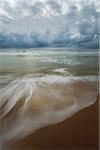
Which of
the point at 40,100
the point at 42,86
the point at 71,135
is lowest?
the point at 71,135

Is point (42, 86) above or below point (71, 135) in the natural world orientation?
above

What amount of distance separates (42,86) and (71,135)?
1.51 ft

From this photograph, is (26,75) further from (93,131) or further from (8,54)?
(93,131)

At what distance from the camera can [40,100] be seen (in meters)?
1.62

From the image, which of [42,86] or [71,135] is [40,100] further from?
[71,135]

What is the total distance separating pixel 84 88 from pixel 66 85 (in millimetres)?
153

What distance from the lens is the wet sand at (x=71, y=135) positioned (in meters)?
1.58

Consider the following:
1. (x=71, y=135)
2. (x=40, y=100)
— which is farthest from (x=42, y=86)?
(x=71, y=135)

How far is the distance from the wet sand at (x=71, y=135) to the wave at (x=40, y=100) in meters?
0.05

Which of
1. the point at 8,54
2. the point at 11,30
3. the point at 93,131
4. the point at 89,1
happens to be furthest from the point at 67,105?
the point at 89,1

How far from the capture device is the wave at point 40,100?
62.7 inches

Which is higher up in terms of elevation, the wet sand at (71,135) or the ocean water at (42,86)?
the ocean water at (42,86)

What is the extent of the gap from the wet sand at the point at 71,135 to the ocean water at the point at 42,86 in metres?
0.05

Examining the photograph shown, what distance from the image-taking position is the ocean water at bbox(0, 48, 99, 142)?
160cm
